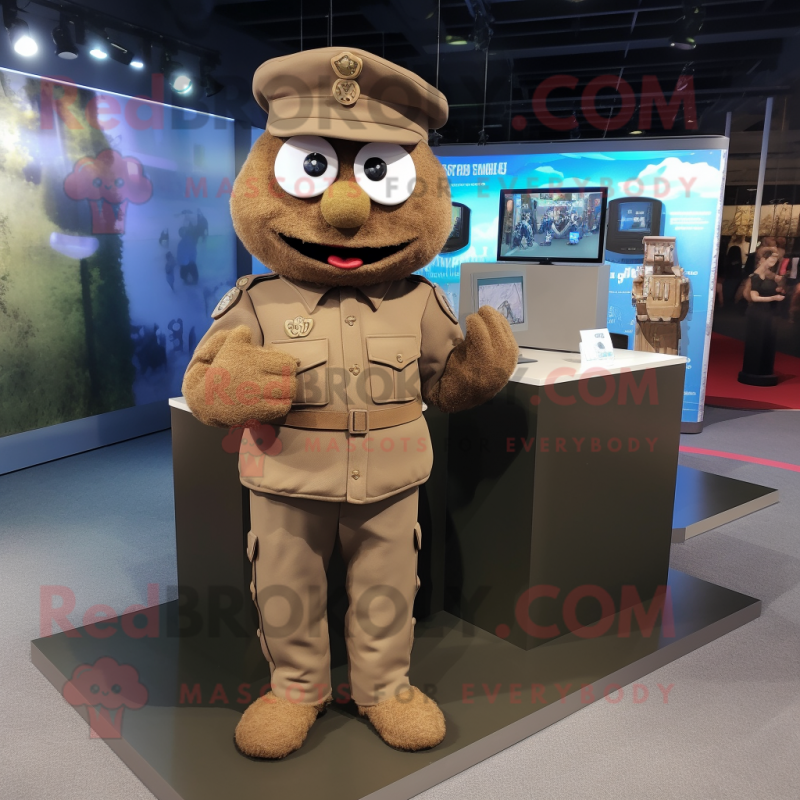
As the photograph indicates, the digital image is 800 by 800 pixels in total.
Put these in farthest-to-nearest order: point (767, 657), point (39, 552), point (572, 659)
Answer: point (39, 552) → point (767, 657) → point (572, 659)

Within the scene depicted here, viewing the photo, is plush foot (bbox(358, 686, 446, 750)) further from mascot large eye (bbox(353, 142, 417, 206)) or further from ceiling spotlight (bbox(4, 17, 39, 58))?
ceiling spotlight (bbox(4, 17, 39, 58))

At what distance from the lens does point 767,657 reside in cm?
266

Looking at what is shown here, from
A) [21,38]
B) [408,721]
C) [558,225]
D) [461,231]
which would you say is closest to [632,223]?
[461,231]

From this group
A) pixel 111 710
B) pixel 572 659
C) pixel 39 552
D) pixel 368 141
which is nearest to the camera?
pixel 368 141

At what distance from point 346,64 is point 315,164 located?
0.74 feet

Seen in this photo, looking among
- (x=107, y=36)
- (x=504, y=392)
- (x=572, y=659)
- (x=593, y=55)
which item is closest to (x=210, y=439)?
(x=504, y=392)

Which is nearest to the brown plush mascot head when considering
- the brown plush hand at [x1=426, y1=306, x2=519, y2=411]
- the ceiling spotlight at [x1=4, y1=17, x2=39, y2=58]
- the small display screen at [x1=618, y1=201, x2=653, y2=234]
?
the brown plush hand at [x1=426, y1=306, x2=519, y2=411]

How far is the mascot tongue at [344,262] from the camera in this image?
1847mm

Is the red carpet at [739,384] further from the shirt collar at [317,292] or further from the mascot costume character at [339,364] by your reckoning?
the shirt collar at [317,292]

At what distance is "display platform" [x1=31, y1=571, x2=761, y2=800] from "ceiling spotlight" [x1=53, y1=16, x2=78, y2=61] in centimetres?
335

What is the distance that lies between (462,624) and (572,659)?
15.1 inches

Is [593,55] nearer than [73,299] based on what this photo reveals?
No

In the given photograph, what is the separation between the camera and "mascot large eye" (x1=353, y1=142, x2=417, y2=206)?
1.83 metres

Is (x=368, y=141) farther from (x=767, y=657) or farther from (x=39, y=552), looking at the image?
(x=39, y=552)
